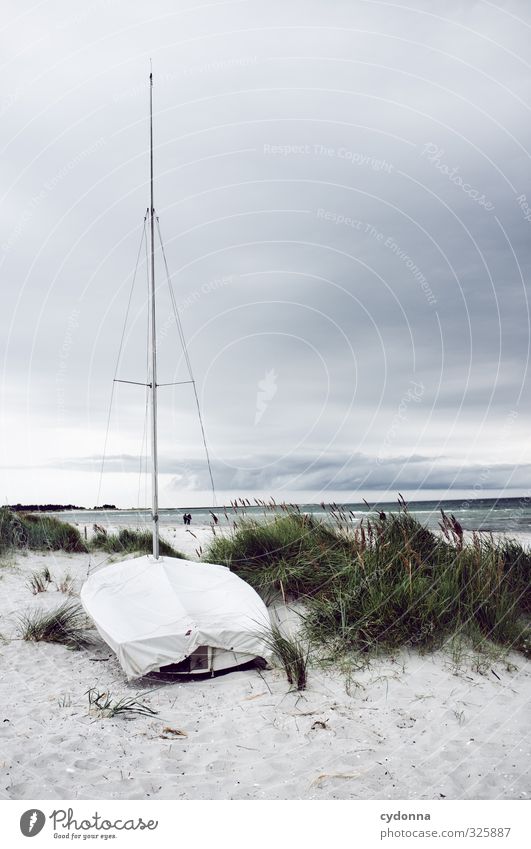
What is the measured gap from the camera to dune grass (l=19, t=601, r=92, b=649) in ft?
22.2

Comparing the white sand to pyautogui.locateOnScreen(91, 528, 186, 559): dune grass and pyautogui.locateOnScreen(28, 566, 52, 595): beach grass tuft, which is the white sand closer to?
pyautogui.locateOnScreen(28, 566, 52, 595): beach grass tuft

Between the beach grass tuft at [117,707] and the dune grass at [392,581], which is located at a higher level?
the dune grass at [392,581]

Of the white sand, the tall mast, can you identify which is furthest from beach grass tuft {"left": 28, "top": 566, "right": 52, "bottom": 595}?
the white sand

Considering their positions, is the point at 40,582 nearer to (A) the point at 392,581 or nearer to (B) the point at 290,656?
(B) the point at 290,656

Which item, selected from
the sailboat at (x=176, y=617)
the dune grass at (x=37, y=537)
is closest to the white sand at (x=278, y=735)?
the sailboat at (x=176, y=617)

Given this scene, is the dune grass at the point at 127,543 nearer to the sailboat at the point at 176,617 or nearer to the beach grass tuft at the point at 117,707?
the sailboat at the point at 176,617

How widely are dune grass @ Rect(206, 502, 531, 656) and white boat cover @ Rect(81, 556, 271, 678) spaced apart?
2.35ft

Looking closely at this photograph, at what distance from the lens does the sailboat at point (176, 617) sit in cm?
555

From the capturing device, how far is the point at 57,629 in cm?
691

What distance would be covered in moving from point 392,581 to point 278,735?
7.77ft

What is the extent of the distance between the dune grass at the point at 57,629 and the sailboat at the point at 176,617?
0.51 m

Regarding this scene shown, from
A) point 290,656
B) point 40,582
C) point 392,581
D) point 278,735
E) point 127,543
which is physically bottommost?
point 127,543

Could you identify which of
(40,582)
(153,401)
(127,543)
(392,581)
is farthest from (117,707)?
(127,543)
